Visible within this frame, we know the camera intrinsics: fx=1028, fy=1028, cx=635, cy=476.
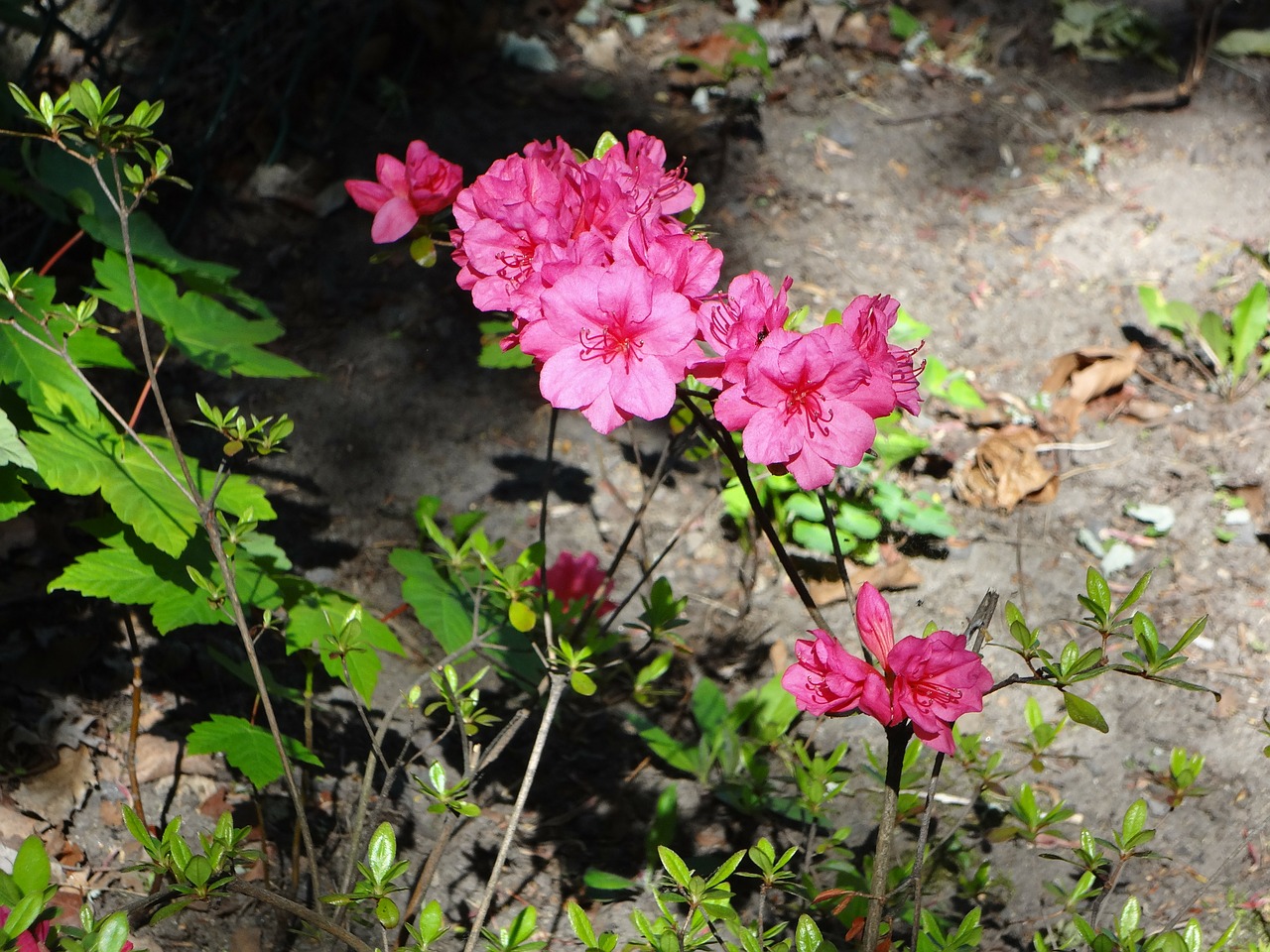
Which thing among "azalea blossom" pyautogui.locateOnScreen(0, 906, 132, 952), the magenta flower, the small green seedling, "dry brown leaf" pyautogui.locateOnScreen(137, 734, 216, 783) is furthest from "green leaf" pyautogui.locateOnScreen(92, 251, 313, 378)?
the small green seedling

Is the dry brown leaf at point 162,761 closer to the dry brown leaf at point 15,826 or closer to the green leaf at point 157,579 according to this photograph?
the dry brown leaf at point 15,826

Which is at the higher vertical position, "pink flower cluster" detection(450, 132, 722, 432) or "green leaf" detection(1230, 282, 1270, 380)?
"pink flower cluster" detection(450, 132, 722, 432)

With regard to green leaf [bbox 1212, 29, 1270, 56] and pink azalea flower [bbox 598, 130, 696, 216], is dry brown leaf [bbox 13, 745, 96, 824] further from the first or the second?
green leaf [bbox 1212, 29, 1270, 56]

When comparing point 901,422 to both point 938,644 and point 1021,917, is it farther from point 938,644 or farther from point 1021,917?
point 938,644

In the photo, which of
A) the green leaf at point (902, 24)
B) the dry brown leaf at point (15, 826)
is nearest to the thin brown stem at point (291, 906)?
the dry brown leaf at point (15, 826)

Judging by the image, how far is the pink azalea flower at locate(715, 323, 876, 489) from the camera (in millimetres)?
1161

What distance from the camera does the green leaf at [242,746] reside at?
1509 millimetres

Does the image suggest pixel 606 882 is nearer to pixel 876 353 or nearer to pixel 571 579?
pixel 571 579

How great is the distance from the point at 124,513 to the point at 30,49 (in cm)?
238

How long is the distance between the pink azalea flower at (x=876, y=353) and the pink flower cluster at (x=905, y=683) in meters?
0.27

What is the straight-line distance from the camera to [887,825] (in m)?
1.28

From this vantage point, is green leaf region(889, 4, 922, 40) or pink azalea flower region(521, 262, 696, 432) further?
green leaf region(889, 4, 922, 40)

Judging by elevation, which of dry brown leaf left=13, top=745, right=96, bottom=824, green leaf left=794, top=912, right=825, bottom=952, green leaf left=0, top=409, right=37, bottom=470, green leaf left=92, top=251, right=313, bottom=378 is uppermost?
green leaf left=0, top=409, right=37, bottom=470

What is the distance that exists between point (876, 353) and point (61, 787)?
162 cm
